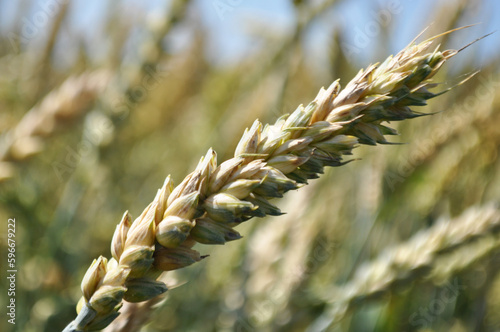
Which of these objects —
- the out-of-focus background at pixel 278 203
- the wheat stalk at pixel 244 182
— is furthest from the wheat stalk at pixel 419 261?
the wheat stalk at pixel 244 182

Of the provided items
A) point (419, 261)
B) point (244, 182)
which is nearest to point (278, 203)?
point (419, 261)

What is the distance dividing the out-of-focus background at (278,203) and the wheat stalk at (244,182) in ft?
0.93

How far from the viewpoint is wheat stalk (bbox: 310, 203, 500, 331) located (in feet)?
2.58

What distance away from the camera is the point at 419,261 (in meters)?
0.80

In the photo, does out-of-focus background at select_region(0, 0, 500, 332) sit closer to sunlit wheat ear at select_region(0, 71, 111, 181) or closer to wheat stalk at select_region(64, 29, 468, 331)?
sunlit wheat ear at select_region(0, 71, 111, 181)

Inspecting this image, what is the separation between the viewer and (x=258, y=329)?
0.84 metres

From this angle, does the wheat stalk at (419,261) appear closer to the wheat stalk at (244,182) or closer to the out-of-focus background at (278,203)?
the out-of-focus background at (278,203)

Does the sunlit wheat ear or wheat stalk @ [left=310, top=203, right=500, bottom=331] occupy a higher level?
the sunlit wheat ear

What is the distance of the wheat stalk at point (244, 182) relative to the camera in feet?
1.04

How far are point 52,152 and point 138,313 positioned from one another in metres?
1.04

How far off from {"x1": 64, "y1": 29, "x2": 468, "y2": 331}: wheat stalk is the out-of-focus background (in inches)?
11.2

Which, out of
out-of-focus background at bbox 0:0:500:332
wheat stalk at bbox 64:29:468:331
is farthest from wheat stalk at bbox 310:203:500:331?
wheat stalk at bbox 64:29:468:331

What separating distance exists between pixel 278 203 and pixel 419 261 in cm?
50

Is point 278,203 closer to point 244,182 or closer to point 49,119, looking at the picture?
point 49,119
